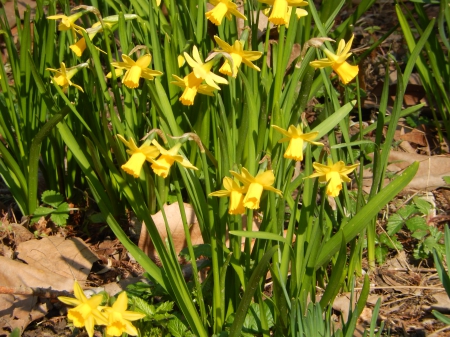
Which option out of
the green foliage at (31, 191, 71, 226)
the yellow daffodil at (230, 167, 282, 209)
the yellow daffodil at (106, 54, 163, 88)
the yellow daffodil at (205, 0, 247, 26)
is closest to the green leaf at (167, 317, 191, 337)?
the yellow daffodil at (230, 167, 282, 209)

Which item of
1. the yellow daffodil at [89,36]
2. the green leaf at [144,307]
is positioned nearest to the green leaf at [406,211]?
the green leaf at [144,307]

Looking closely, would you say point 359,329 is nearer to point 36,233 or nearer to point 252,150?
point 252,150

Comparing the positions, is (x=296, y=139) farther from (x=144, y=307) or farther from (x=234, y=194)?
(x=144, y=307)

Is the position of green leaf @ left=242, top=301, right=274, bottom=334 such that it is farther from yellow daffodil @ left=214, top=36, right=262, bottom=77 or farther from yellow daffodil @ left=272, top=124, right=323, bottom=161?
yellow daffodil @ left=214, top=36, right=262, bottom=77

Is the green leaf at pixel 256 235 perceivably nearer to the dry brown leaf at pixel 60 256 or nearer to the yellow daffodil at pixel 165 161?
the yellow daffodil at pixel 165 161

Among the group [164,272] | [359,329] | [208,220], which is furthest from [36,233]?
[359,329]

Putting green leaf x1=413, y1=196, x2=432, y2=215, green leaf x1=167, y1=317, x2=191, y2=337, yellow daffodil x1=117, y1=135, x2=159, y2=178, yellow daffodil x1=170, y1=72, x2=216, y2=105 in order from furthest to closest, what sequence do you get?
green leaf x1=413, y1=196, x2=432, y2=215 → green leaf x1=167, y1=317, x2=191, y2=337 → yellow daffodil x1=170, y1=72, x2=216, y2=105 → yellow daffodil x1=117, y1=135, x2=159, y2=178
